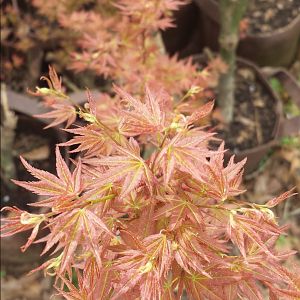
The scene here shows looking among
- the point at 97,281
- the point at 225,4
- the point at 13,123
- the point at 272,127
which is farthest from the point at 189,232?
the point at 272,127

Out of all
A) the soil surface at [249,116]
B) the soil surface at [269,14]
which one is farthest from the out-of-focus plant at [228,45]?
the soil surface at [269,14]

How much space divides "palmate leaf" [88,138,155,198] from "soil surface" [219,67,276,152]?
1293 millimetres

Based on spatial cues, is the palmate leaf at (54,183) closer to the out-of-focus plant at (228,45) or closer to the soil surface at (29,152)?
the soil surface at (29,152)

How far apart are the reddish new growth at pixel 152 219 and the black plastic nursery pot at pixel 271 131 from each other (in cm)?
102

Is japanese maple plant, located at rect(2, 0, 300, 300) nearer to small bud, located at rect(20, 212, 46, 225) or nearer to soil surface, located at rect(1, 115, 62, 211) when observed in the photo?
small bud, located at rect(20, 212, 46, 225)

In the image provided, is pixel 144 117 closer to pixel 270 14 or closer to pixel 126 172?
pixel 126 172

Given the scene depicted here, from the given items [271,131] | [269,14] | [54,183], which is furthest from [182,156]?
[269,14]

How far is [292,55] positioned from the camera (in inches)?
98.7

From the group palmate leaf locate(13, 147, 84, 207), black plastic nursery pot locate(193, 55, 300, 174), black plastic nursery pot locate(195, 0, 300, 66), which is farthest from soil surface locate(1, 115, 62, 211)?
palmate leaf locate(13, 147, 84, 207)

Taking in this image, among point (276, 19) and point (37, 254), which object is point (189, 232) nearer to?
point (37, 254)

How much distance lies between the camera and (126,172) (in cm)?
75

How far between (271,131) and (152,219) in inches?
53.6

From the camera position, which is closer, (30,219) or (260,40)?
(30,219)

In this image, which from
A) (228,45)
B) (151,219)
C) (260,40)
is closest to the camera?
(151,219)
